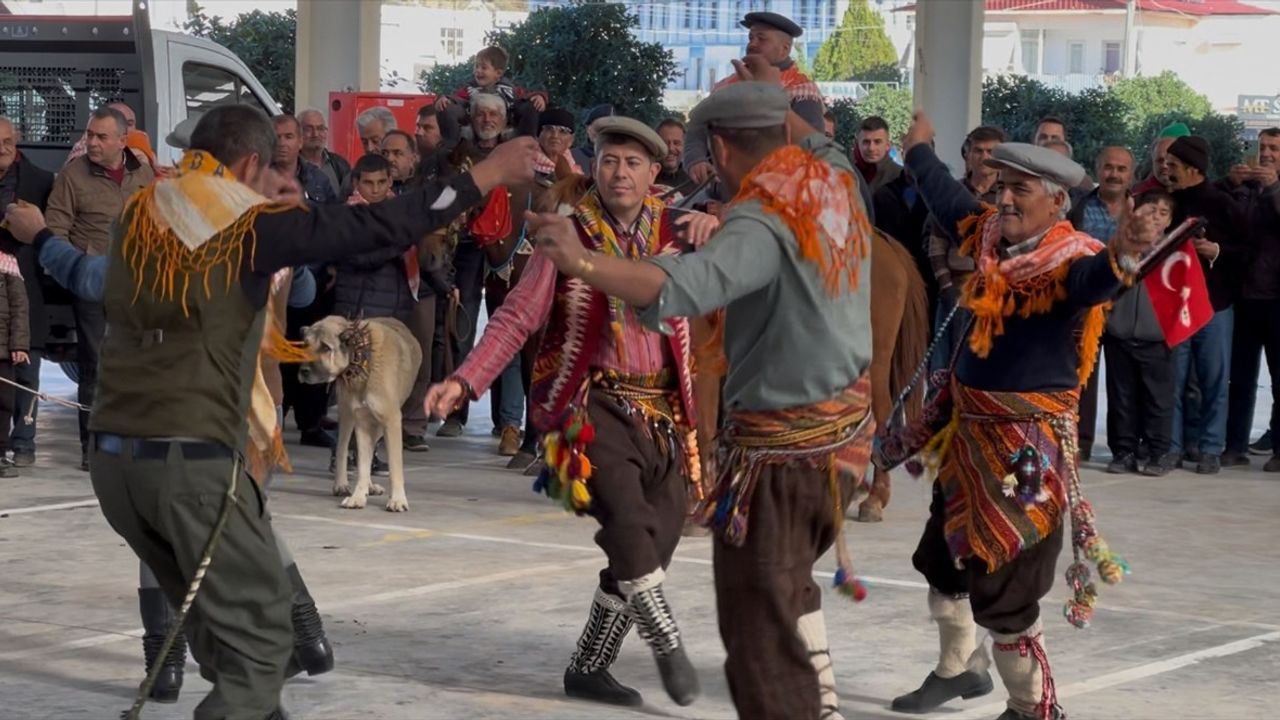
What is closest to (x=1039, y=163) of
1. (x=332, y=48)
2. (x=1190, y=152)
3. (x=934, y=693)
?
(x=934, y=693)

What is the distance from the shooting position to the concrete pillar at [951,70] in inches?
773

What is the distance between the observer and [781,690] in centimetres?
496

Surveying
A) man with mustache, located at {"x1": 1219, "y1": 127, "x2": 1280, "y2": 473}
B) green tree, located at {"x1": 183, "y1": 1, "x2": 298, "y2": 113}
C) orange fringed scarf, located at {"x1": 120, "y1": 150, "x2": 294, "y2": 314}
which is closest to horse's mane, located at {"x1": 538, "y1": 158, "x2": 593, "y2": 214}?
orange fringed scarf, located at {"x1": 120, "y1": 150, "x2": 294, "y2": 314}

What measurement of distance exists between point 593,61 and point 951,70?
5085 mm

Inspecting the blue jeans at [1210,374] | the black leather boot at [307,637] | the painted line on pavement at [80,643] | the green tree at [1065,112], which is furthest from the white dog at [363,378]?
the green tree at [1065,112]

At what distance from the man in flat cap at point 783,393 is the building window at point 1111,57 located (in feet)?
112

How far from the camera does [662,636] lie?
6.45 metres

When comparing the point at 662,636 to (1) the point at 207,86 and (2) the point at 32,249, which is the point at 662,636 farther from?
(1) the point at 207,86

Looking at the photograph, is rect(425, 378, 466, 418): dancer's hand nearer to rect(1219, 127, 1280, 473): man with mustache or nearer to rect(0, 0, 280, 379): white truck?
rect(0, 0, 280, 379): white truck

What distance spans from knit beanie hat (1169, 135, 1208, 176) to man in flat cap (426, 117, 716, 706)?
21.1 feet

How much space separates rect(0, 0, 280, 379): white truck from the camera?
13320 millimetres

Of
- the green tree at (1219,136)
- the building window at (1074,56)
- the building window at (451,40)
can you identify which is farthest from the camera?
the building window at (1074,56)

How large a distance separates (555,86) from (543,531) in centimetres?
1397

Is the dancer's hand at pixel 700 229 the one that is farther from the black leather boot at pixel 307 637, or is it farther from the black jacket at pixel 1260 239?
the black jacket at pixel 1260 239
